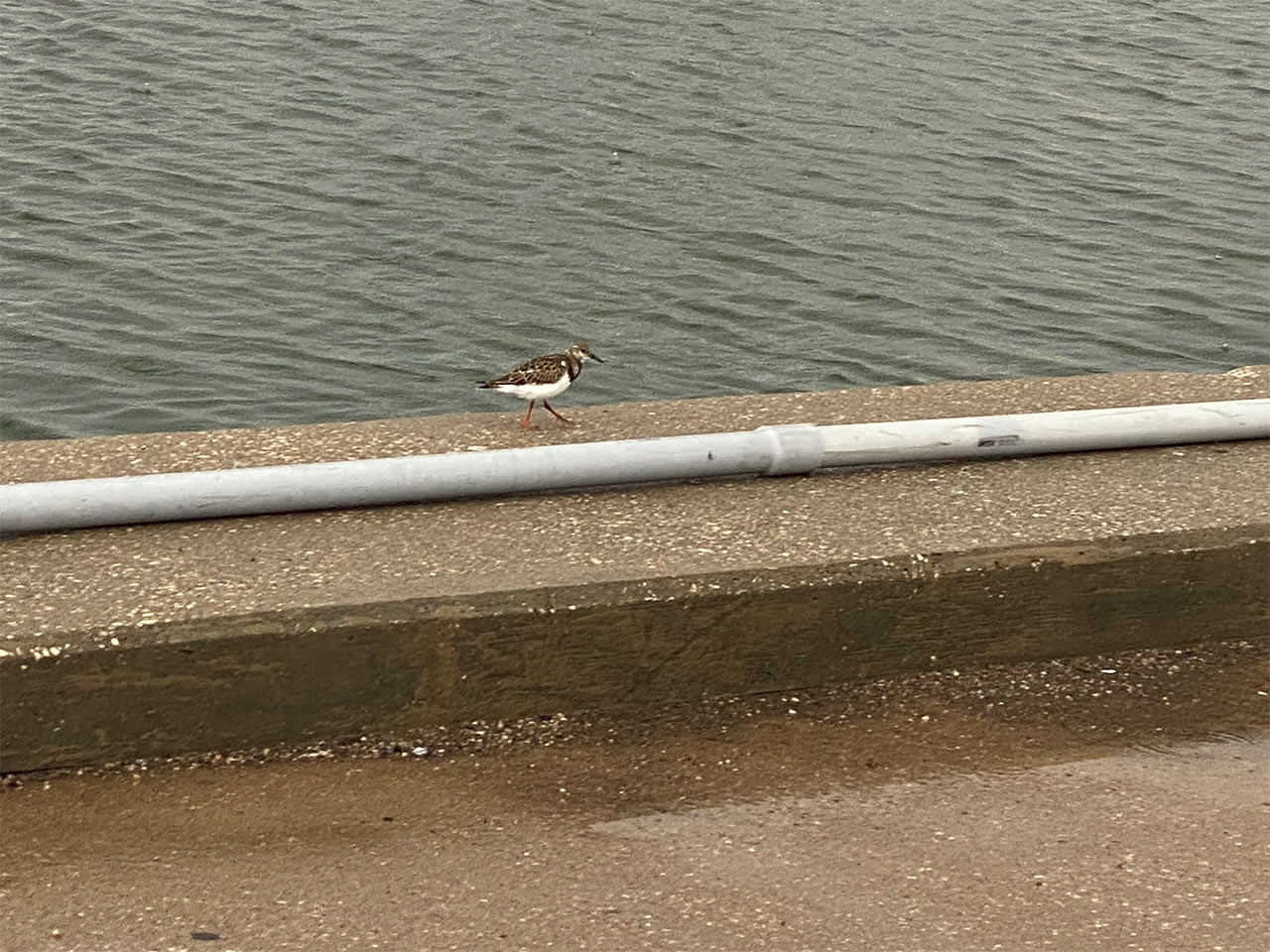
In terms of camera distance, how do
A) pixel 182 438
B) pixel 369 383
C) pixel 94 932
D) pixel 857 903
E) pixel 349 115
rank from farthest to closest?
pixel 349 115, pixel 369 383, pixel 182 438, pixel 857 903, pixel 94 932

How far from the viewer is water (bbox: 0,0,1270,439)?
10.8 metres

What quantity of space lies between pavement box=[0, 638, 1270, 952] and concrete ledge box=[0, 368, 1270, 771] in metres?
0.11

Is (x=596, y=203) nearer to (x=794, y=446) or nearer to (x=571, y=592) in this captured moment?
(x=794, y=446)

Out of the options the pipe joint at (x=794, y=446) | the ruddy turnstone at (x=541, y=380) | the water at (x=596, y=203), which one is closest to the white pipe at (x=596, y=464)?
the pipe joint at (x=794, y=446)

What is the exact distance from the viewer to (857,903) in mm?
3672

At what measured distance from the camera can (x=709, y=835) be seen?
3908 mm

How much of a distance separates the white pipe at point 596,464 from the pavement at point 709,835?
0.68 m

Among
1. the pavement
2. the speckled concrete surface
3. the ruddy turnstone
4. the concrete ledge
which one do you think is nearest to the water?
the ruddy turnstone

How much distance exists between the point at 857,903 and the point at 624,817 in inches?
22.4

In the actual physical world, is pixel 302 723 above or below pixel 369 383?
above

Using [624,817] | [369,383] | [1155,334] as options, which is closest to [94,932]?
[624,817]

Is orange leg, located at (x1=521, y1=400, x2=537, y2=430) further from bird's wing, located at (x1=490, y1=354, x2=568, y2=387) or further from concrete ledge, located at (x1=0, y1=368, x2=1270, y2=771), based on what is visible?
concrete ledge, located at (x1=0, y1=368, x2=1270, y2=771)

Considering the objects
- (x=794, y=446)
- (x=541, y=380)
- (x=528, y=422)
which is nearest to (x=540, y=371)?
(x=541, y=380)

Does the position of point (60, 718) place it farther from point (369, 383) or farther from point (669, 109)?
point (669, 109)
